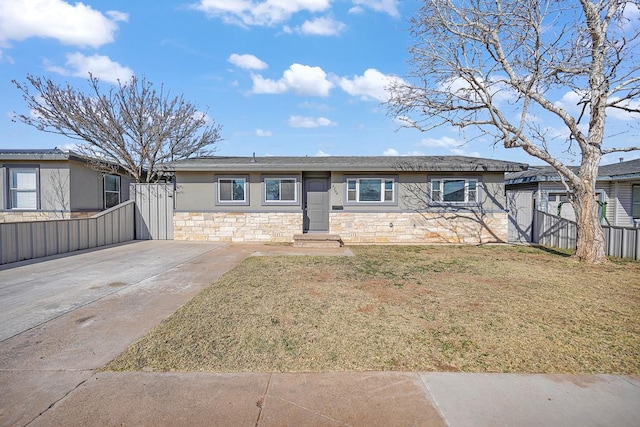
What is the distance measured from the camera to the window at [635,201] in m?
13.8

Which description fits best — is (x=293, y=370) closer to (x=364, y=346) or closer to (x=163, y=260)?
(x=364, y=346)

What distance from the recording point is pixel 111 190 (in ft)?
47.1

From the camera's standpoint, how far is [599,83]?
787cm

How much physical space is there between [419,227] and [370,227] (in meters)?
1.84

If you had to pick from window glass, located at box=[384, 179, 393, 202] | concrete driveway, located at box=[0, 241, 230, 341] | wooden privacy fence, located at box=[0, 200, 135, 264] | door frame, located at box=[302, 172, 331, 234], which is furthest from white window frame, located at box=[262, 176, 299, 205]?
wooden privacy fence, located at box=[0, 200, 135, 264]

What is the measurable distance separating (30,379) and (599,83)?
464 inches

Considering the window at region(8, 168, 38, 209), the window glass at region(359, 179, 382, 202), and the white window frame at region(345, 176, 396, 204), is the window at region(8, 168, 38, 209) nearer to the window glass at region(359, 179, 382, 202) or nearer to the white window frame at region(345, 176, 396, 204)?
the white window frame at region(345, 176, 396, 204)

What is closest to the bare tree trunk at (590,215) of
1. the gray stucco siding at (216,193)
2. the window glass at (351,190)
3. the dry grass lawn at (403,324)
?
the dry grass lawn at (403,324)

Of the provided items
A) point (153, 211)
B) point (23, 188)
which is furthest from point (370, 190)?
point (23, 188)

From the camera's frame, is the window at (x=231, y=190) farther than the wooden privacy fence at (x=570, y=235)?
Yes

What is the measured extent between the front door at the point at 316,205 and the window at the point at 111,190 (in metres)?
9.15

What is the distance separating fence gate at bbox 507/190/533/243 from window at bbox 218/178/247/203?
10203 mm

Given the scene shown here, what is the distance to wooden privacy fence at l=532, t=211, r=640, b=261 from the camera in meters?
8.61

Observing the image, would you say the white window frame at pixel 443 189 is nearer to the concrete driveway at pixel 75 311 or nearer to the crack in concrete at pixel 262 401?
the concrete driveway at pixel 75 311
